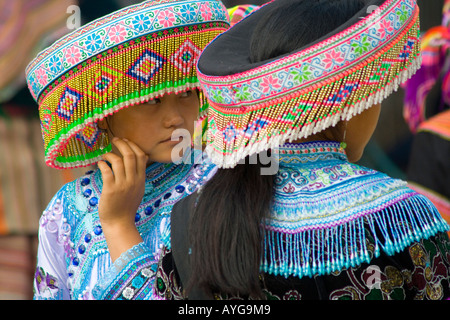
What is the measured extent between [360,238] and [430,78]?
10.3 feet

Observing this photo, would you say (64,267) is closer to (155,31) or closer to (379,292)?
(155,31)

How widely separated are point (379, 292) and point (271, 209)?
0.30 metres

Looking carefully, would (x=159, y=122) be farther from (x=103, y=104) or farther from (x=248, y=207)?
(x=248, y=207)

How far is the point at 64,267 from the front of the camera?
6.90 feet

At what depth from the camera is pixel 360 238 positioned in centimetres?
133

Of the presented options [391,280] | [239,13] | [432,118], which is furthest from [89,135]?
[432,118]

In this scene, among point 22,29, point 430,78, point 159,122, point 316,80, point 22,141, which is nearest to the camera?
point 316,80

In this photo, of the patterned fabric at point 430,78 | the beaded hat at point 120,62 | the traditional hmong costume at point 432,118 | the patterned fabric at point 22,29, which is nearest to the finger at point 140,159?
the beaded hat at point 120,62

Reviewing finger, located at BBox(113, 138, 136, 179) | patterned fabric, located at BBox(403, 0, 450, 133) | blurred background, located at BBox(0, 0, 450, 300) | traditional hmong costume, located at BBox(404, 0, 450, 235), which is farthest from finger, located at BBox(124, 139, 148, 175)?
patterned fabric, located at BBox(403, 0, 450, 133)

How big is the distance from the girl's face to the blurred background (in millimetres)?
1605

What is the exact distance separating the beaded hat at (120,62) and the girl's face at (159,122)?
60 millimetres

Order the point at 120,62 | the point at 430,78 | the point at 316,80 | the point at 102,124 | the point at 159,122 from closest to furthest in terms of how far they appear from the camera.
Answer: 1. the point at 316,80
2. the point at 120,62
3. the point at 159,122
4. the point at 102,124
5. the point at 430,78

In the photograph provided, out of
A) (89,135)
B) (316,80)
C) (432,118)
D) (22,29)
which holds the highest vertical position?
(22,29)

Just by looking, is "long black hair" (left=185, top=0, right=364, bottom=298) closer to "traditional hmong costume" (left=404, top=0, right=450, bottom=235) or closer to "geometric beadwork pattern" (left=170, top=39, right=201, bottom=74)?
"geometric beadwork pattern" (left=170, top=39, right=201, bottom=74)
